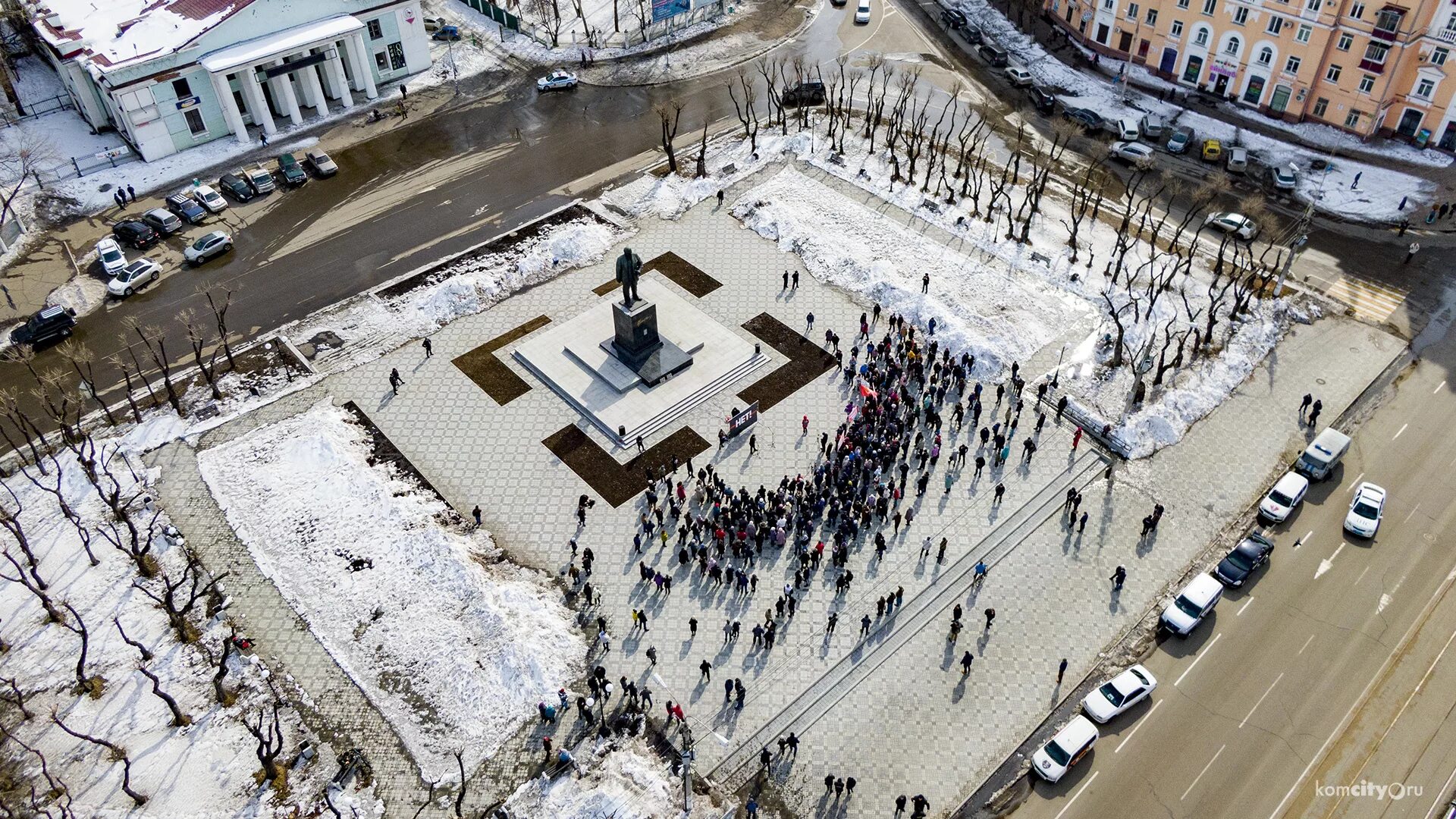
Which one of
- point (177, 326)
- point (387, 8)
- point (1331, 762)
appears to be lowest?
point (1331, 762)

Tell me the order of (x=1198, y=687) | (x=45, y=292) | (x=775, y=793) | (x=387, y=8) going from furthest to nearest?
(x=387, y=8) → (x=45, y=292) → (x=1198, y=687) → (x=775, y=793)

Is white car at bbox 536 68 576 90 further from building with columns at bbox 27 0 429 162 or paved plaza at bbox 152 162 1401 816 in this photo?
paved plaza at bbox 152 162 1401 816

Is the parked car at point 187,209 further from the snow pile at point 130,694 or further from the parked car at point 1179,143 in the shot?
the parked car at point 1179,143

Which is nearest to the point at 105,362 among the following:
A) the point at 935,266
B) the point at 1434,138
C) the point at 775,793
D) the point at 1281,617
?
the point at 775,793

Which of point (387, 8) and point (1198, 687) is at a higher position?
point (387, 8)

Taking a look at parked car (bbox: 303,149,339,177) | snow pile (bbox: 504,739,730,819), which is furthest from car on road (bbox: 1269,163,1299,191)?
parked car (bbox: 303,149,339,177)

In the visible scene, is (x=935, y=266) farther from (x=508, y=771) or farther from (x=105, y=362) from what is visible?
(x=105, y=362)

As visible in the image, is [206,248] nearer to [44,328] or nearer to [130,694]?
[44,328]
